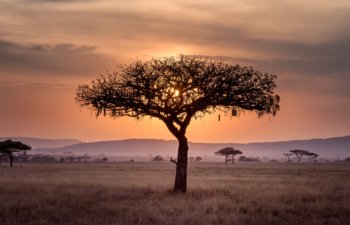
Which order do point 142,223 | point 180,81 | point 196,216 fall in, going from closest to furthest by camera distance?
point 142,223
point 196,216
point 180,81

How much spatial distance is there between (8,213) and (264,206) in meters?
11.7

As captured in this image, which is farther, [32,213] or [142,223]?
[32,213]

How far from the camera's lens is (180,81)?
33688 millimetres

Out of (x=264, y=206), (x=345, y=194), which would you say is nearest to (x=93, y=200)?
(x=264, y=206)

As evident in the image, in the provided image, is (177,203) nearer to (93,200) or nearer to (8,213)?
(93,200)

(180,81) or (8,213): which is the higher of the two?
(180,81)

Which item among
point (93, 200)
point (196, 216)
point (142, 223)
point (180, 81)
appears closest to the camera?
point (142, 223)

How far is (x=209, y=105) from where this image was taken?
35.0 metres

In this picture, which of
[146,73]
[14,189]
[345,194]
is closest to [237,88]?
[146,73]

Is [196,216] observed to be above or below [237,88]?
below

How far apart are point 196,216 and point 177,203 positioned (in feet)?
16.3

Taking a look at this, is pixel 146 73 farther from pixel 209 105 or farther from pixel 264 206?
pixel 264 206

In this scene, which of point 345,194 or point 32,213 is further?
point 345,194

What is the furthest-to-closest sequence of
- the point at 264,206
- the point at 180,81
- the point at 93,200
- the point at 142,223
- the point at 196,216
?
the point at 180,81
the point at 93,200
the point at 264,206
the point at 196,216
the point at 142,223
